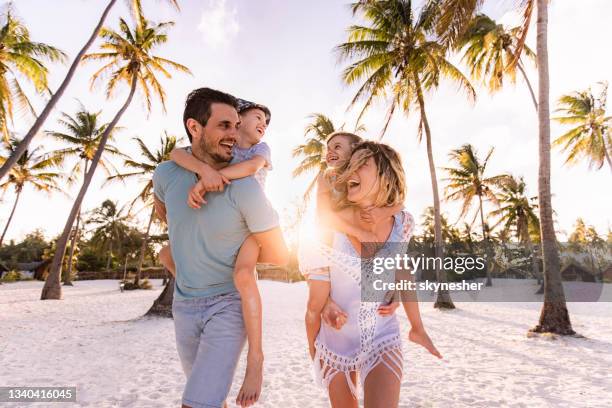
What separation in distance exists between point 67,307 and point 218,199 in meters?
16.4

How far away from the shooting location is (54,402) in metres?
4.04

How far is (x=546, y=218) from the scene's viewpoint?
880 cm

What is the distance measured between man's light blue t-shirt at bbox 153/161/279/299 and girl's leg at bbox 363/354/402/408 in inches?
30.1

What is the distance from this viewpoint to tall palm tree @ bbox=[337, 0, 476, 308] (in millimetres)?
14875

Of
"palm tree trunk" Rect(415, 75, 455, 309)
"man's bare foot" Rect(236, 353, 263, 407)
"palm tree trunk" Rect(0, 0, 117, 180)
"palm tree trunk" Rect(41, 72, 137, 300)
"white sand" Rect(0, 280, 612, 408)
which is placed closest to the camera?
"man's bare foot" Rect(236, 353, 263, 407)

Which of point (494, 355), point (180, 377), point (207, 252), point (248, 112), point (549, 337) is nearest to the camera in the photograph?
point (207, 252)

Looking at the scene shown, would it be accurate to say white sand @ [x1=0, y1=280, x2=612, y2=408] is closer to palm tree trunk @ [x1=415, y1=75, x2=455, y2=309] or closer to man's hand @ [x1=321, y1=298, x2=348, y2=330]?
man's hand @ [x1=321, y1=298, x2=348, y2=330]

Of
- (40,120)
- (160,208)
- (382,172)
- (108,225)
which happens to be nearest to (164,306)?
(40,120)

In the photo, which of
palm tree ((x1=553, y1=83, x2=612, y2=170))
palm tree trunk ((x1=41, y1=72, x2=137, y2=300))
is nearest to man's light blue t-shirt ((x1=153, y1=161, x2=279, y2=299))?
palm tree trunk ((x1=41, y1=72, x2=137, y2=300))

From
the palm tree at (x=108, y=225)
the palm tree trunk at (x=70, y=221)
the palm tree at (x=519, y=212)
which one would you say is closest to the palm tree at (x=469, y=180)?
the palm tree at (x=519, y=212)

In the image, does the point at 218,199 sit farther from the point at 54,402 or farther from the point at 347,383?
the point at 54,402

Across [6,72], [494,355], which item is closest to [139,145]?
[6,72]

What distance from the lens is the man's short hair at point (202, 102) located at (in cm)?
179

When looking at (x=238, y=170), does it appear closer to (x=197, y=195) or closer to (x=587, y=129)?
(x=197, y=195)
